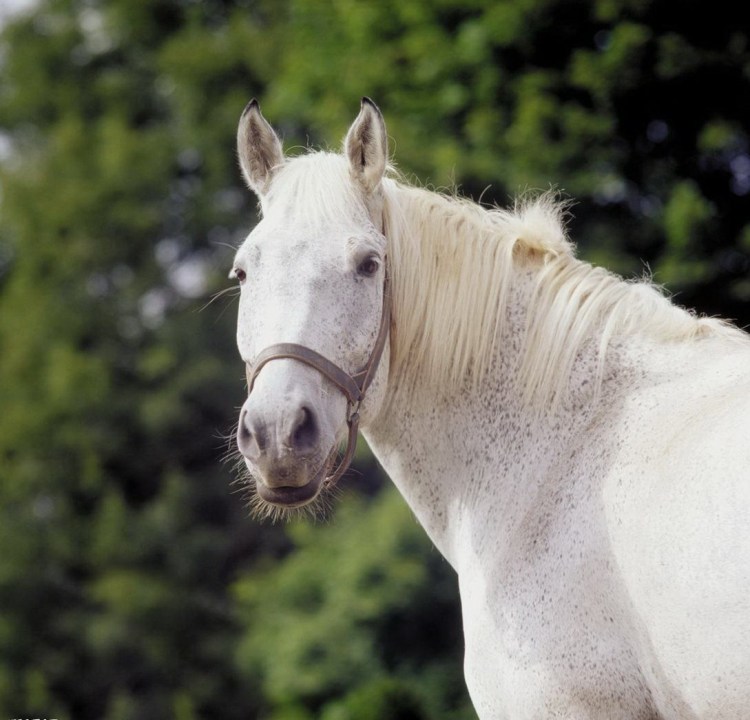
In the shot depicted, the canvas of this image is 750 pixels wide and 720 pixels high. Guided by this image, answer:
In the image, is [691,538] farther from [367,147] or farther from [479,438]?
[367,147]

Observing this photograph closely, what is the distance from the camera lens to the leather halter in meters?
3.11

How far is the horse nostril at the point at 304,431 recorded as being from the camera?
3.04 m

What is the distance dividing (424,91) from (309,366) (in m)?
7.36

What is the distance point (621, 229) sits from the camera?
9.22m

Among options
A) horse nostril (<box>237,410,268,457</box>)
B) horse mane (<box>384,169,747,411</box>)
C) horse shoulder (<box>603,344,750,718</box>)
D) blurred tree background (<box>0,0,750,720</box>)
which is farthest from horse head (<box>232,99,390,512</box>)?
blurred tree background (<box>0,0,750,720</box>)

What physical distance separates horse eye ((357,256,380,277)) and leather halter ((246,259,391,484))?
0.38ft

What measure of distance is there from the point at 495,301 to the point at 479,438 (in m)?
0.44

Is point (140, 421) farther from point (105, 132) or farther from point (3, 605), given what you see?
point (105, 132)

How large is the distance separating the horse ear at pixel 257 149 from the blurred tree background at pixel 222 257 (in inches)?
184

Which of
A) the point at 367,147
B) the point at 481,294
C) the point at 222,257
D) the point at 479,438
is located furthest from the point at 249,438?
the point at 222,257

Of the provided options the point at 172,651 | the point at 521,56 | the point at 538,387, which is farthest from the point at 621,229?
the point at 172,651

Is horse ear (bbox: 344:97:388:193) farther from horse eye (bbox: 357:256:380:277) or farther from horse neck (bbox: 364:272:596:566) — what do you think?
horse neck (bbox: 364:272:596:566)

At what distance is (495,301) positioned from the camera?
349 centimetres

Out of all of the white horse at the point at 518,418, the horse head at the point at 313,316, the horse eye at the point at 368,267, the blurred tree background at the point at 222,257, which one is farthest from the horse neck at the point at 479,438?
the blurred tree background at the point at 222,257
